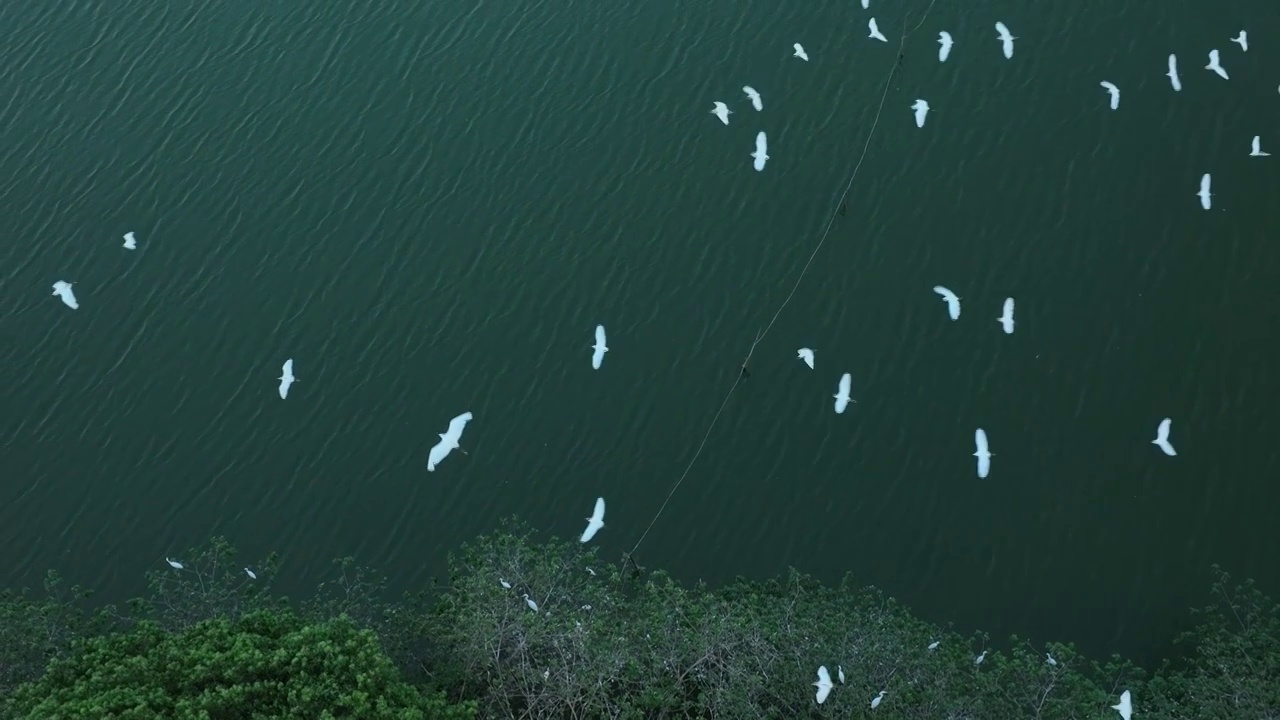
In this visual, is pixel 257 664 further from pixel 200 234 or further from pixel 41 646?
pixel 200 234

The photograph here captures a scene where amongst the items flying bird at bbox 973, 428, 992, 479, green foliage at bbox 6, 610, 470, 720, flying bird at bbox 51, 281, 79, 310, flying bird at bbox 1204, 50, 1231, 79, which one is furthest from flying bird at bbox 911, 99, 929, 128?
flying bird at bbox 51, 281, 79, 310

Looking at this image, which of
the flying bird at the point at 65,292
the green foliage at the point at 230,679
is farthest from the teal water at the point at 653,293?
the green foliage at the point at 230,679

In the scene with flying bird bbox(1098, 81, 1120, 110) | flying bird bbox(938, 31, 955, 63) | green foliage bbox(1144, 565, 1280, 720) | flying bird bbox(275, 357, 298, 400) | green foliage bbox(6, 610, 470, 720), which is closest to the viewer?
green foliage bbox(6, 610, 470, 720)

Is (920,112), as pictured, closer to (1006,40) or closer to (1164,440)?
(1006,40)

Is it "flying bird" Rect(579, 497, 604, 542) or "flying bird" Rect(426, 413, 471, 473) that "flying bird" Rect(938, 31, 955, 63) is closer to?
"flying bird" Rect(579, 497, 604, 542)

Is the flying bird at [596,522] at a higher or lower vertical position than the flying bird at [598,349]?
lower

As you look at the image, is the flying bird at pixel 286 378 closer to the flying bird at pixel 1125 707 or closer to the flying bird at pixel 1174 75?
the flying bird at pixel 1125 707
